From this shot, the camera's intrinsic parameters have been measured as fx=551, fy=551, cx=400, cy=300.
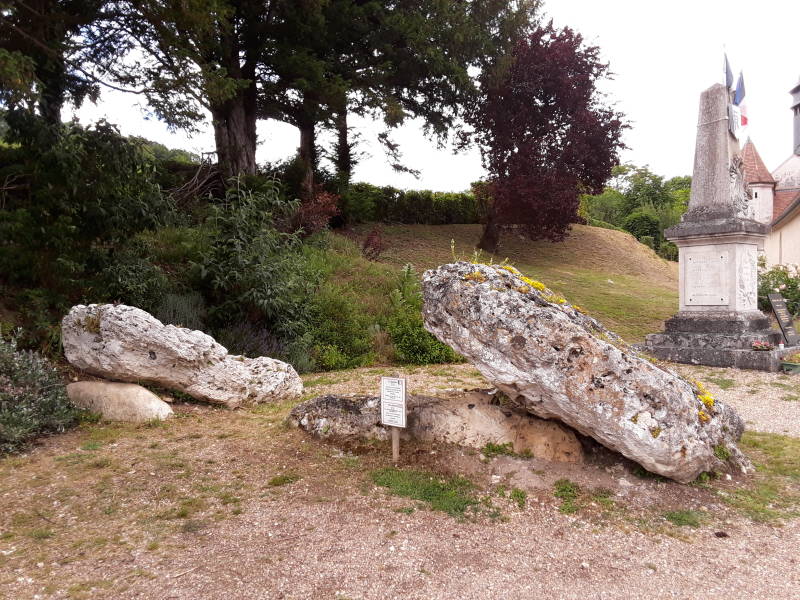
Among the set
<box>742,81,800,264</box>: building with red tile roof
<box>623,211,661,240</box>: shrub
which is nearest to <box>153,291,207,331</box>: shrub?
<box>742,81,800,264</box>: building with red tile roof

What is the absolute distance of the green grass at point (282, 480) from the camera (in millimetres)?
3894

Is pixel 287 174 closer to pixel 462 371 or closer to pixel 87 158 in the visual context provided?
pixel 87 158

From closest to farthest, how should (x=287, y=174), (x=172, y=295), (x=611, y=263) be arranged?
(x=172, y=295)
(x=287, y=174)
(x=611, y=263)

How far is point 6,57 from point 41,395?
386 centimetres

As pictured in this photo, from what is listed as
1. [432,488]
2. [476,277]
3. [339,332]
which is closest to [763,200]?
[339,332]

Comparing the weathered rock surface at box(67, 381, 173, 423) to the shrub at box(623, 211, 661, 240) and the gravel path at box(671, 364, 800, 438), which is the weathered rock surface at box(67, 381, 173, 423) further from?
the shrub at box(623, 211, 661, 240)

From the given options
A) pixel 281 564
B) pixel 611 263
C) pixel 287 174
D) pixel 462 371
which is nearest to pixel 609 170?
pixel 611 263

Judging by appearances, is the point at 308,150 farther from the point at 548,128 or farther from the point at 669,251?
the point at 669,251

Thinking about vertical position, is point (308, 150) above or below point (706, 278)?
above

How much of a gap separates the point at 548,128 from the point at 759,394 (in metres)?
13.9

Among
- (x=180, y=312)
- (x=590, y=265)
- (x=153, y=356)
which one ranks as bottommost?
(x=153, y=356)

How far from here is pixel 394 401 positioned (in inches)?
162

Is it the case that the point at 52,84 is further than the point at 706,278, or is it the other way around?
the point at 706,278

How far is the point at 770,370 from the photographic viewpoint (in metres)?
8.71
